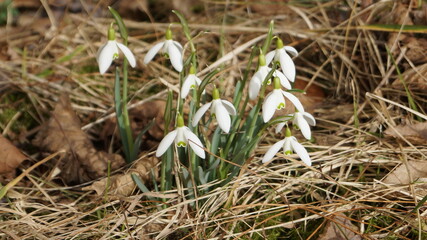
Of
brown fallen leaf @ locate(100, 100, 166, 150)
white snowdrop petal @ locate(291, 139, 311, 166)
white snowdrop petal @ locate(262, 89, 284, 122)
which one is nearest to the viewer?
white snowdrop petal @ locate(262, 89, 284, 122)

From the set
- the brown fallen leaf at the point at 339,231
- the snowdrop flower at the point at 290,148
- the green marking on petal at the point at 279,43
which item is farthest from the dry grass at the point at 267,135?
the green marking on petal at the point at 279,43

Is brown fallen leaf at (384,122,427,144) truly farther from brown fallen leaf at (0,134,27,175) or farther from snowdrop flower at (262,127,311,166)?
brown fallen leaf at (0,134,27,175)

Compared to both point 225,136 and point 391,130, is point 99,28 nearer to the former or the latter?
point 225,136

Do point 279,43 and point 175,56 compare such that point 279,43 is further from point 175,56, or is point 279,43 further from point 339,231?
point 339,231

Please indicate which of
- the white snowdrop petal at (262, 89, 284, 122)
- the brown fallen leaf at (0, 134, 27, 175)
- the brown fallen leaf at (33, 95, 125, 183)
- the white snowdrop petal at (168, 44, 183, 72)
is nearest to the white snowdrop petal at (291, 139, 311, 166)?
the white snowdrop petal at (262, 89, 284, 122)

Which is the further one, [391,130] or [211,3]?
[211,3]

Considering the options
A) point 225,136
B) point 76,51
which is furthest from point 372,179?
point 76,51
